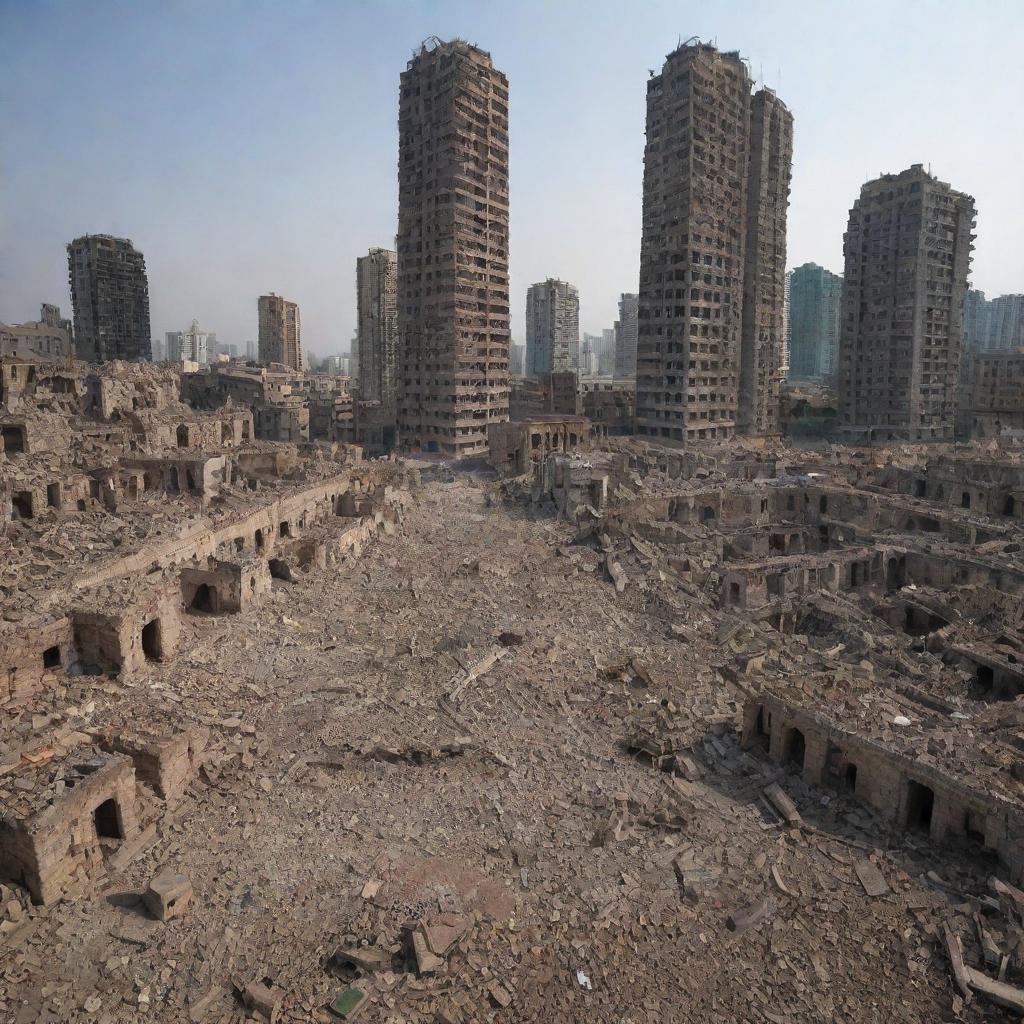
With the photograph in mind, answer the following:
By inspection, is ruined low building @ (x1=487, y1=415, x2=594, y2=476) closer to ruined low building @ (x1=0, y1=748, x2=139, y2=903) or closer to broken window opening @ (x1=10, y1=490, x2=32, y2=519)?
broken window opening @ (x1=10, y1=490, x2=32, y2=519)

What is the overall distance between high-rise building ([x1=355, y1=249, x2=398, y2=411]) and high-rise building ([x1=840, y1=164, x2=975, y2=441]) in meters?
52.3

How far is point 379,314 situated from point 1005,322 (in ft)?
442

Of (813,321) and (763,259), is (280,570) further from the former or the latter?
(813,321)

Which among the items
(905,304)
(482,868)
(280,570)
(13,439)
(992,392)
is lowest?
(482,868)

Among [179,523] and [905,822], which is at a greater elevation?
[179,523]

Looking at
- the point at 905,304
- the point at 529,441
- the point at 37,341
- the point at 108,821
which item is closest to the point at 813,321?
the point at 905,304

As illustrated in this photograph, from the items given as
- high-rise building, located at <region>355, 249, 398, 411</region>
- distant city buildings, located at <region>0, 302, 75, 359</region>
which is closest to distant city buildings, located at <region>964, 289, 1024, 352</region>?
high-rise building, located at <region>355, 249, 398, 411</region>

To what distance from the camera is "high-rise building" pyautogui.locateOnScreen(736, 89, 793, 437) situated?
78812 millimetres

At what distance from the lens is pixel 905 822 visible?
15.7m

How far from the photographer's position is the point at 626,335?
17112cm

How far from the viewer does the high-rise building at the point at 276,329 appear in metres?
136

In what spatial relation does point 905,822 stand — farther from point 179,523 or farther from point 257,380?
point 257,380

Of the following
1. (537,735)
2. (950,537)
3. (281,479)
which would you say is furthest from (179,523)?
(950,537)

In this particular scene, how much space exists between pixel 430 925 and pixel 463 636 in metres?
13.3
